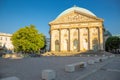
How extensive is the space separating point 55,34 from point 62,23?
18.3 ft

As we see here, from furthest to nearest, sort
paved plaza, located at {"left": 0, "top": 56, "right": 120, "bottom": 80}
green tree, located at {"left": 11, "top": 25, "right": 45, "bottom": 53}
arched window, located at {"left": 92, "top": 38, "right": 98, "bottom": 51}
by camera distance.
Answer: arched window, located at {"left": 92, "top": 38, "right": 98, "bottom": 51}, green tree, located at {"left": 11, "top": 25, "right": 45, "bottom": 53}, paved plaza, located at {"left": 0, "top": 56, "right": 120, "bottom": 80}

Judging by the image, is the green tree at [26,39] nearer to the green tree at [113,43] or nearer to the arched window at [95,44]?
the arched window at [95,44]

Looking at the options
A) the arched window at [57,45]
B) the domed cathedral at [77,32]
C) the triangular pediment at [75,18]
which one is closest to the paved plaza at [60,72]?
the domed cathedral at [77,32]

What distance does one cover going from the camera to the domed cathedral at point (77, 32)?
63.7 metres

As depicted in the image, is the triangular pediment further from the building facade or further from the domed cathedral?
the building facade

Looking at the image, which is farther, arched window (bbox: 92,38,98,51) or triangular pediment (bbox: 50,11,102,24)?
triangular pediment (bbox: 50,11,102,24)

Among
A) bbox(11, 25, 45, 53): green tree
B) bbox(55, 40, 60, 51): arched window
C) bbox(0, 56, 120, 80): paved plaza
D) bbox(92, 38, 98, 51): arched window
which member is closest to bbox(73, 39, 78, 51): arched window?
bbox(92, 38, 98, 51): arched window

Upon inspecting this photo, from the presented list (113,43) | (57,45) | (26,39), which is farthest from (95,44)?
(26,39)

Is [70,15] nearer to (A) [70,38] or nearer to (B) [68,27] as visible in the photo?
(B) [68,27]

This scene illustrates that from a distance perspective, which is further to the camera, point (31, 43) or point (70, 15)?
point (70, 15)

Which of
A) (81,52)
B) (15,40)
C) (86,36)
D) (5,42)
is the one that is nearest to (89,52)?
(81,52)

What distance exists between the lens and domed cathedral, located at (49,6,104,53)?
63.7 m

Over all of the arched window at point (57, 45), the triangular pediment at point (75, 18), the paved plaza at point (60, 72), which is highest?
the triangular pediment at point (75, 18)

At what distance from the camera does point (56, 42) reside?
70375mm
